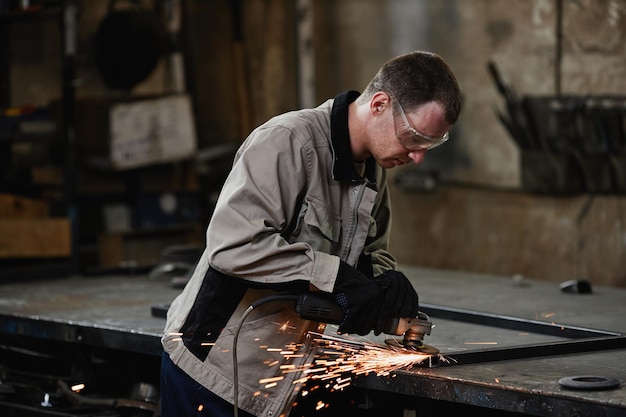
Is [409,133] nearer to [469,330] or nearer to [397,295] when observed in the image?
[397,295]

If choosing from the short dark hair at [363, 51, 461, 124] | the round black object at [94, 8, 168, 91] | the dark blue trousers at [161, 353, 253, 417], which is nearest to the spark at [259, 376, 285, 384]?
the dark blue trousers at [161, 353, 253, 417]

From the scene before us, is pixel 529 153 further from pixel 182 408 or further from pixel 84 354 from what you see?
pixel 182 408

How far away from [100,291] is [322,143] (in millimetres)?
2504

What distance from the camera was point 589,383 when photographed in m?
2.97

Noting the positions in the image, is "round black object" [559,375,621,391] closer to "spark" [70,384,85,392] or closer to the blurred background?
"spark" [70,384,85,392]

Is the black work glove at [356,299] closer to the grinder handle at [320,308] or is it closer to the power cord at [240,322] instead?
the grinder handle at [320,308]

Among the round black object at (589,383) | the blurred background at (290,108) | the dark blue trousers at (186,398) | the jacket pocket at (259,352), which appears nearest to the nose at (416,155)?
the jacket pocket at (259,352)

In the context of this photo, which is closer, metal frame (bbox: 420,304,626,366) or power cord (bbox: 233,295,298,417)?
power cord (bbox: 233,295,298,417)

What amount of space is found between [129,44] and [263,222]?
14.7ft

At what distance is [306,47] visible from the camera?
836 cm

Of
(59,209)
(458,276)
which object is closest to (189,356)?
(458,276)

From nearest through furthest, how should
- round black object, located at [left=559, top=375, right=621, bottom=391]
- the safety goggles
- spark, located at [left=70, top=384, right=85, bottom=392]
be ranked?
round black object, located at [left=559, top=375, right=621, bottom=391] < the safety goggles < spark, located at [left=70, top=384, right=85, bottom=392]

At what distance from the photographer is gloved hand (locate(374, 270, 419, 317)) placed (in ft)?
10.2

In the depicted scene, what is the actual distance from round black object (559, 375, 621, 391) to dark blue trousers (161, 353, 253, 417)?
95 centimetres
